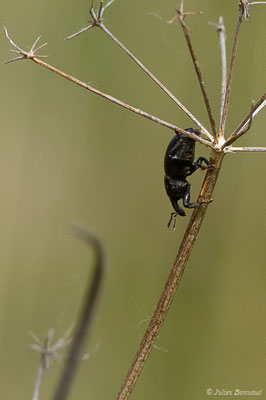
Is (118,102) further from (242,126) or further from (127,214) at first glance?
(127,214)

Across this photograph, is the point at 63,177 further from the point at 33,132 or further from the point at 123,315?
the point at 123,315

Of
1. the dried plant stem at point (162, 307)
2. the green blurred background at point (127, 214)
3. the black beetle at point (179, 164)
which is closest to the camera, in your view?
the dried plant stem at point (162, 307)

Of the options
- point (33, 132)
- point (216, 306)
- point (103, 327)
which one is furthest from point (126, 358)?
point (33, 132)

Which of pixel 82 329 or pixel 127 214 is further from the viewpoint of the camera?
pixel 127 214

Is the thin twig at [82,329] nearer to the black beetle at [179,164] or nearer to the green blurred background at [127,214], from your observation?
the black beetle at [179,164]

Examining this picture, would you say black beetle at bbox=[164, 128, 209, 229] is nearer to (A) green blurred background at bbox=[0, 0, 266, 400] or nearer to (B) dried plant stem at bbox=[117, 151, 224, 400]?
(B) dried plant stem at bbox=[117, 151, 224, 400]

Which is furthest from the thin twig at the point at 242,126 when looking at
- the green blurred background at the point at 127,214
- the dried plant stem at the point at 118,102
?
the green blurred background at the point at 127,214

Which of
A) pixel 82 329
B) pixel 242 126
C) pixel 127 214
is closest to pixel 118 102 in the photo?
pixel 242 126

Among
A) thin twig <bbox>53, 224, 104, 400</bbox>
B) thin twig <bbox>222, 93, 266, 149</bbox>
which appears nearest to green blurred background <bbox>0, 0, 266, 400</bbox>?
thin twig <bbox>53, 224, 104, 400</bbox>
